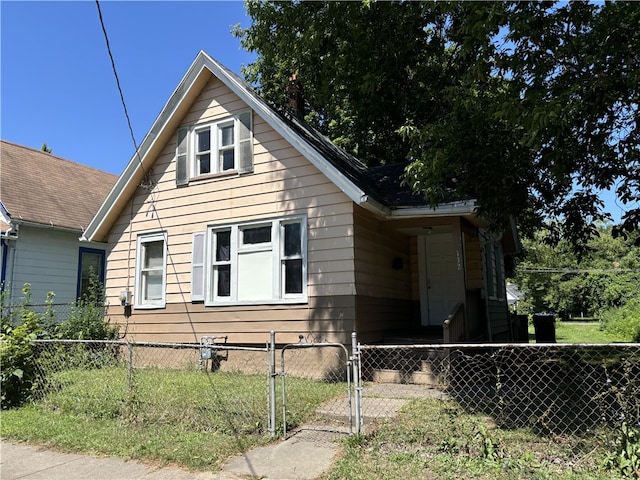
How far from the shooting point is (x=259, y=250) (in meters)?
9.70

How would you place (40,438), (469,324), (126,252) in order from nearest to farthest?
(40,438)
(469,324)
(126,252)

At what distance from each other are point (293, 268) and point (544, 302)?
36.4 m

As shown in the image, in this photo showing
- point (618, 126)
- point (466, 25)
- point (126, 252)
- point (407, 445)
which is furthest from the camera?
point (126, 252)

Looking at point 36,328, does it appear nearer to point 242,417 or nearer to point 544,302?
point 242,417

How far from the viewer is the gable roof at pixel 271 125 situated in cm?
873

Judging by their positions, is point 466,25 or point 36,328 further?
point 36,328

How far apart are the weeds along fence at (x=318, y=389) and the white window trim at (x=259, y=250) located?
0.98m

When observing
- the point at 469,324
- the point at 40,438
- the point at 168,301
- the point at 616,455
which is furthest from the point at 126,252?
the point at 616,455

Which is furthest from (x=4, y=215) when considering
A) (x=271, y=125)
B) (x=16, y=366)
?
(x=271, y=125)

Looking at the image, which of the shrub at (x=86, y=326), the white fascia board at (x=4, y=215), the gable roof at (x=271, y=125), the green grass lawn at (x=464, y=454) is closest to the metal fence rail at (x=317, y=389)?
the green grass lawn at (x=464, y=454)

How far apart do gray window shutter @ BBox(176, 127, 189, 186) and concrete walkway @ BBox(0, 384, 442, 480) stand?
21.4ft

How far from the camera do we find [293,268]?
9.34 metres

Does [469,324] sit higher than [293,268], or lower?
lower

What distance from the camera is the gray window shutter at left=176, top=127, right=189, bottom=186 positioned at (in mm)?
10836
